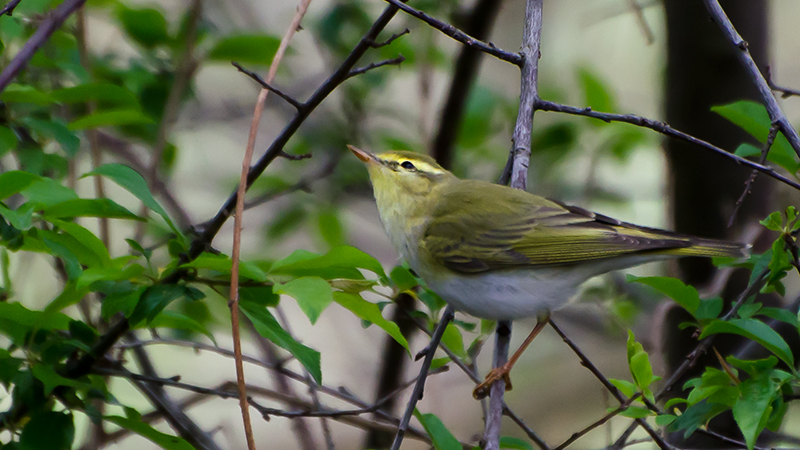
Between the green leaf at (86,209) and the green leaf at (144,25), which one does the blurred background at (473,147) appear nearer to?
the green leaf at (144,25)

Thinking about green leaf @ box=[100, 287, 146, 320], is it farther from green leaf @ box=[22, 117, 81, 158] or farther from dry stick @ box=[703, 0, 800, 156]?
dry stick @ box=[703, 0, 800, 156]

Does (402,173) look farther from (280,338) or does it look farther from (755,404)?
(755,404)

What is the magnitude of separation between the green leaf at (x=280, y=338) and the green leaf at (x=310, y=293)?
0.72ft

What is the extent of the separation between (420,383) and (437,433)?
0.54 ft

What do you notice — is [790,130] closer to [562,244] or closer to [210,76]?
[562,244]

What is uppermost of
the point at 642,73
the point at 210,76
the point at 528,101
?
the point at 210,76

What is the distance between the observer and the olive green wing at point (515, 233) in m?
3.30

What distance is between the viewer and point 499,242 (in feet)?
11.5

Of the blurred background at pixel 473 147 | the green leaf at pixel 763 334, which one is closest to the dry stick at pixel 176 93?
the blurred background at pixel 473 147

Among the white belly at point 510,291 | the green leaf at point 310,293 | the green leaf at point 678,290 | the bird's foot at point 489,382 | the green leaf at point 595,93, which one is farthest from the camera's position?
the green leaf at point 595,93

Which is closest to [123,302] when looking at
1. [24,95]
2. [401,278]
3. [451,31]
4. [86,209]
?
[86,209]

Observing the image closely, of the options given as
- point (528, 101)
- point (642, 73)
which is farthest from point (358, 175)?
point (642, 73)

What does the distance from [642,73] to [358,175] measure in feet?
15.4

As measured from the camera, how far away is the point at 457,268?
11.1 feet
